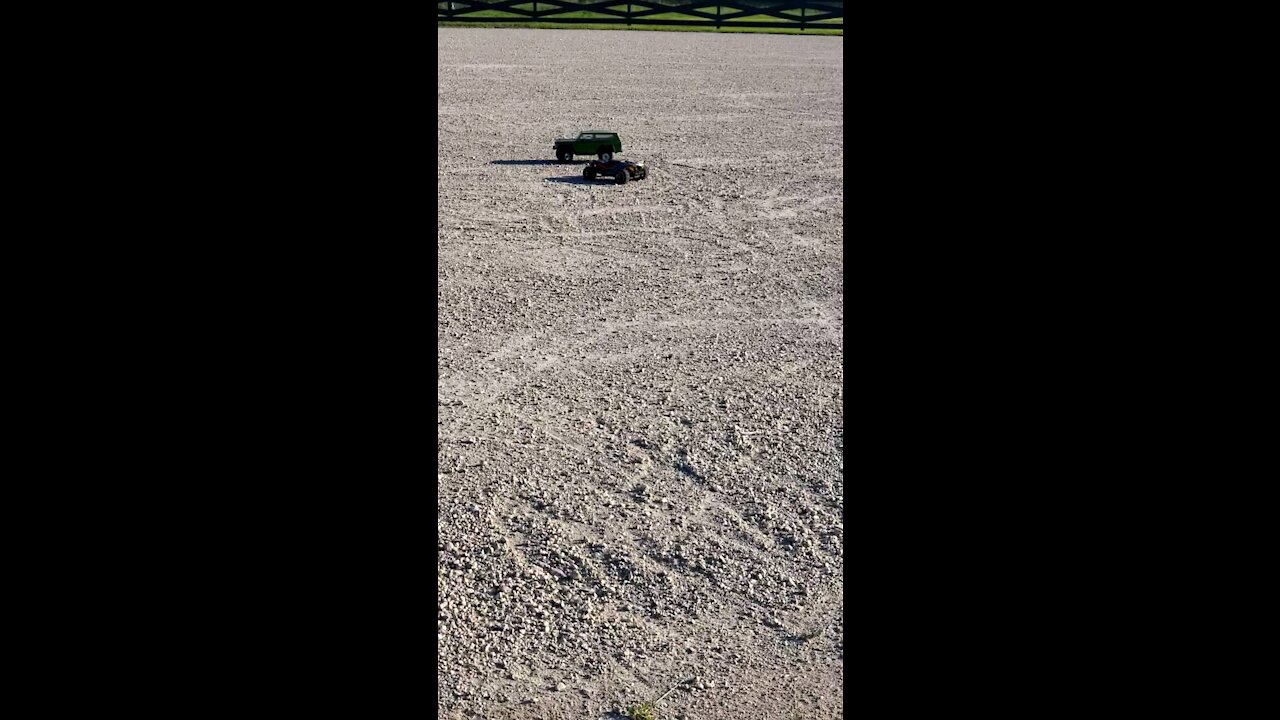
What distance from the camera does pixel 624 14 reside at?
39.4 m

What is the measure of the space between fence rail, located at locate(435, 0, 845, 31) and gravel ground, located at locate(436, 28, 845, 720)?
23.9 meters

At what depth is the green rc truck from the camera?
46.6 feet

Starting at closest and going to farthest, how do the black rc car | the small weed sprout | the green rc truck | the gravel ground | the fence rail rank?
the small weed sprout → the gravel ground → the black rc car → the green rc truck → the fence rail

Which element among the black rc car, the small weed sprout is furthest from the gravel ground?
the black rc car

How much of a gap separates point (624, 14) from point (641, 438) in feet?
112

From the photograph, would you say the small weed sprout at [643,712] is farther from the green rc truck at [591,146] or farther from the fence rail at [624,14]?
the fence rail at [624,14]

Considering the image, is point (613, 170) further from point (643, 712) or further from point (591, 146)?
point (643, 712)

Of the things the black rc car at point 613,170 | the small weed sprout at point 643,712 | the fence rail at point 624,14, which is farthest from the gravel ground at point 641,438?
the fence rail at point 624,14

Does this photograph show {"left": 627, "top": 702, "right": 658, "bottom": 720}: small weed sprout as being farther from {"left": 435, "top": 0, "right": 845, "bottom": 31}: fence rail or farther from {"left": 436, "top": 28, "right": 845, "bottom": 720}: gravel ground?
{"left": 435, "top": 0, "right": 845, "bottom": 31}: fence rail
